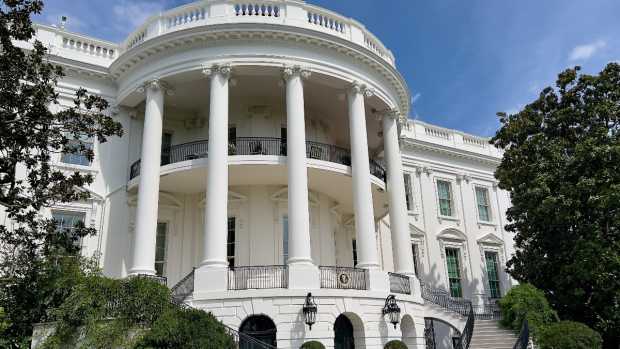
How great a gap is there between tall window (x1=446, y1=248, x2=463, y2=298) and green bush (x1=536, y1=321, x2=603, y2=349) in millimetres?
10740

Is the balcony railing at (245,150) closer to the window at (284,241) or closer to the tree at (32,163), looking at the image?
the window at (284,241)

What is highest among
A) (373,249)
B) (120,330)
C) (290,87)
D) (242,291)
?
(290,87)

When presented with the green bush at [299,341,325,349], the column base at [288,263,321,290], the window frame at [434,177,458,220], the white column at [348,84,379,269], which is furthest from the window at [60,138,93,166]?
the window frame at [434,177,458,220]

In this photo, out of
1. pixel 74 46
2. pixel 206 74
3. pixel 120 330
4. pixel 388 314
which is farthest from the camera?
pixel 74 46

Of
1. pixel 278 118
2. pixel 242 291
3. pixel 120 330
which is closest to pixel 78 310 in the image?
pixel 120 330

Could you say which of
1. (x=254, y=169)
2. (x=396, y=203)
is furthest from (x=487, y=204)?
(x=254, y=169)

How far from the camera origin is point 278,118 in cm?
2084

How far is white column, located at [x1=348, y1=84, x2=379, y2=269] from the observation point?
56.3ft

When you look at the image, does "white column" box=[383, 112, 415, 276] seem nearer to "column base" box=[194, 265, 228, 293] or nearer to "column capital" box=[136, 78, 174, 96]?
"column base" box=[194, 265, 228, 293]

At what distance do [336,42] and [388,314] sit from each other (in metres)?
9.49

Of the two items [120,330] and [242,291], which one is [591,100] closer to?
[242,291]

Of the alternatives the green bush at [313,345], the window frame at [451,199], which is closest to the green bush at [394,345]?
the green bush at [313,345]

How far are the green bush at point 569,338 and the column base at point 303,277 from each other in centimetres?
749

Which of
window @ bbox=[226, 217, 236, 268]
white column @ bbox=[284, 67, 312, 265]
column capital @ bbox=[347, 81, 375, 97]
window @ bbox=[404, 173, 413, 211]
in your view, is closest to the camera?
white column @ bbox=[284, 67, 312, 265]
